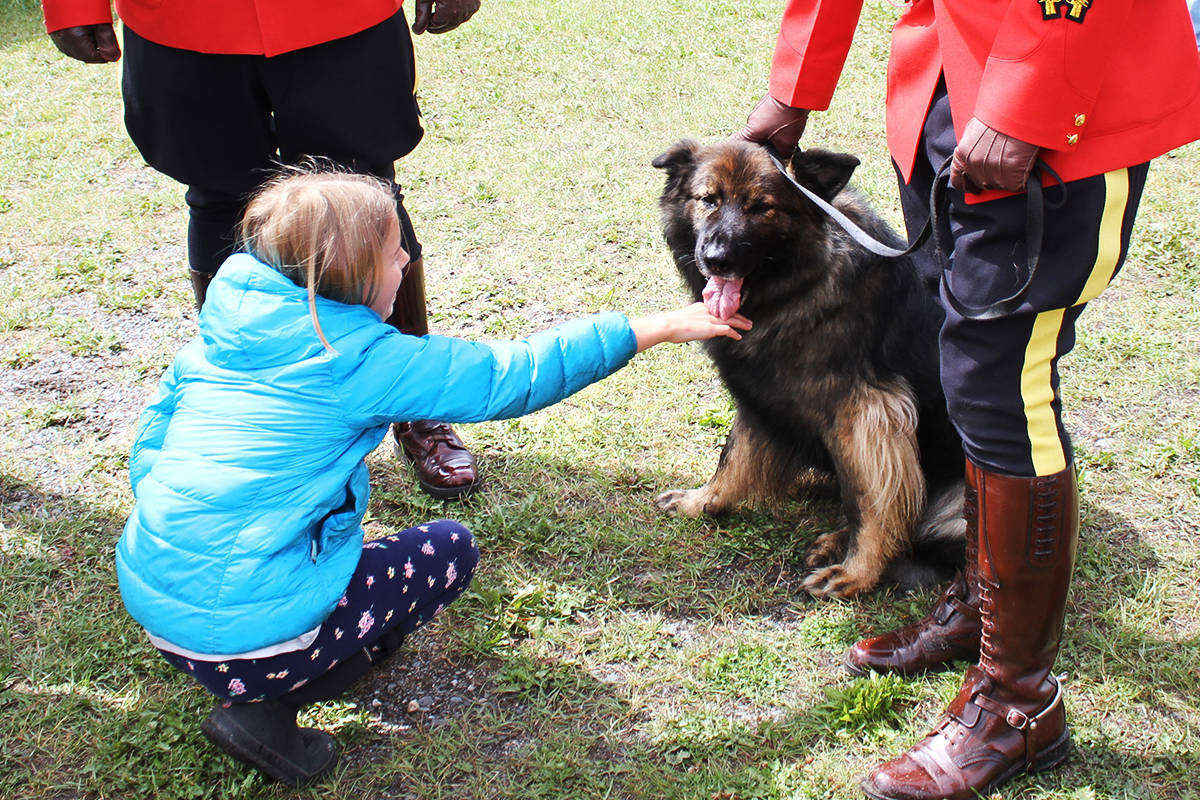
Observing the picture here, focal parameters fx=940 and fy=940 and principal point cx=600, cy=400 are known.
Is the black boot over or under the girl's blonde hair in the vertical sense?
under

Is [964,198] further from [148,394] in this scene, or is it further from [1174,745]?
[148,394]

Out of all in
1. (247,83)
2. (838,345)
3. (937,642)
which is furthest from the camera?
(838,345)

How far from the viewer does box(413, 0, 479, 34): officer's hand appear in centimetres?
291

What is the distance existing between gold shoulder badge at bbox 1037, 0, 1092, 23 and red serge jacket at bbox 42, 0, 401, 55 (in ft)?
5.82

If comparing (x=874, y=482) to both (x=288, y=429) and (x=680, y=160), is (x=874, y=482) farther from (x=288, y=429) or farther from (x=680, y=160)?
(x=288, y=429)

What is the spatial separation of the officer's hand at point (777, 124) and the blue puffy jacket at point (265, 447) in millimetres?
1059

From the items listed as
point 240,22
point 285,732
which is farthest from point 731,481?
point 240,22

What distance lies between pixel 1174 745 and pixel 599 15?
750cm

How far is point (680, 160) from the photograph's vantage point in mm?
2852

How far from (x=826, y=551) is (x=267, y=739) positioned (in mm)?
1690

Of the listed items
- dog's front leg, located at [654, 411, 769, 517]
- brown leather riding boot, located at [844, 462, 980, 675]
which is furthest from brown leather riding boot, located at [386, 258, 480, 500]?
brown leather riding boot, located at [844, 462, 980, 675]

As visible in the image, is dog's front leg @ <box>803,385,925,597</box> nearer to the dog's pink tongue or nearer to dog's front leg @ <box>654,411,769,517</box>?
dog's front leg @ <box>654,411,769,517</box>

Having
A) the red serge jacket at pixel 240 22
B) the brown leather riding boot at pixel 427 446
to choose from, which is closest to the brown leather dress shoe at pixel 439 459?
the brown leather riding boot at pixel 427 446

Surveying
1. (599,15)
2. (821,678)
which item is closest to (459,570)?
(821,678)
